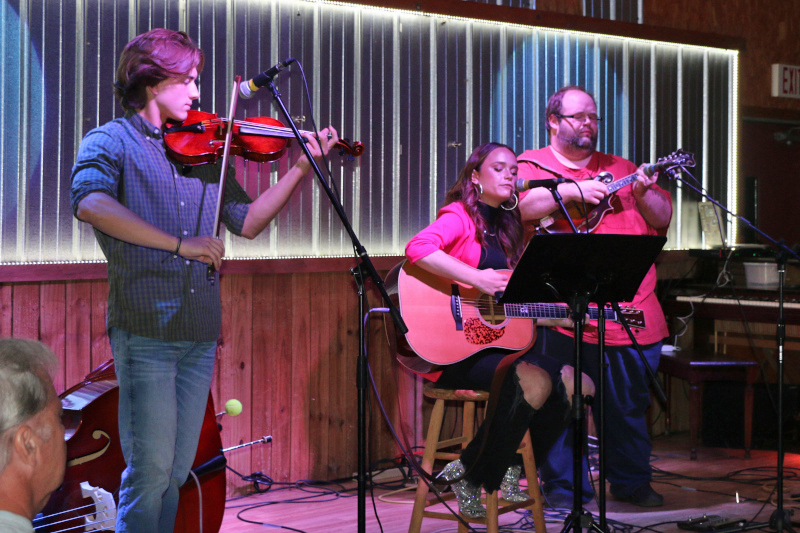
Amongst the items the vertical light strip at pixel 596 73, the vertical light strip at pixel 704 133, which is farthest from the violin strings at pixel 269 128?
the vertical light strip at pixel 704 133

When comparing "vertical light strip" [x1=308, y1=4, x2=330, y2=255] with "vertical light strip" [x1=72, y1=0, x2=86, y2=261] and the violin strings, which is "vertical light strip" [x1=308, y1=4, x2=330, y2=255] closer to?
"vertical light strip" [x1=72, y1=0, x2=86, y2=261]

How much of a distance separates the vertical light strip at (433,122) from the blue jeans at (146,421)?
216cm

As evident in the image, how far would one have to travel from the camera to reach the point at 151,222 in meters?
2.32

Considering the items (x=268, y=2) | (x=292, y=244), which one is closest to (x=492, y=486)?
(x=292, y=244)

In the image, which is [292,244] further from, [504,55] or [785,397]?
[785,397]

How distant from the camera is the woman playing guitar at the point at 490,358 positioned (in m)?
→ 2.81

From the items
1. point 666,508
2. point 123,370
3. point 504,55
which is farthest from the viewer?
point 504,55

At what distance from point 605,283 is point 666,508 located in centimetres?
156

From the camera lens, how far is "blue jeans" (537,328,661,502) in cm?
367

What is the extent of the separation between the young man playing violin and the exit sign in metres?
4.11

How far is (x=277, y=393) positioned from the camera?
3.90 m

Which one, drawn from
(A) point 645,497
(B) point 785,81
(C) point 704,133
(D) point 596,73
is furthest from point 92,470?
(B) point 785,81

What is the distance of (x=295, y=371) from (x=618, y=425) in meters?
1.52

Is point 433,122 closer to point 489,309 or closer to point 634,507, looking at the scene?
point 489,309
